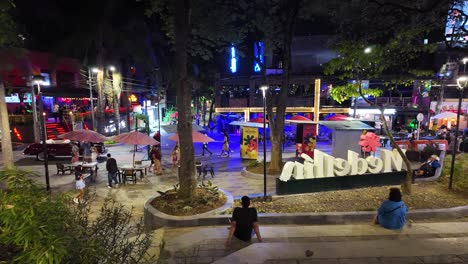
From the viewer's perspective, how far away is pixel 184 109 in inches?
343

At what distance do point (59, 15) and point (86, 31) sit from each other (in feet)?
14.1

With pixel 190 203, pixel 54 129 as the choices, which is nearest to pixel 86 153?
pixel 54 129

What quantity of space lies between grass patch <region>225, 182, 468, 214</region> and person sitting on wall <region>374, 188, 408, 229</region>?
4.36 feet

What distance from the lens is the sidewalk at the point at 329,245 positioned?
5367mm

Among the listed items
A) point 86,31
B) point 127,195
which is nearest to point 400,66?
point 127,195

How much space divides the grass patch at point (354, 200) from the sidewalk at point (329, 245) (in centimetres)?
109

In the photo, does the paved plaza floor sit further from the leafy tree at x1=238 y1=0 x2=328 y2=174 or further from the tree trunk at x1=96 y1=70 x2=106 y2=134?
the tree trunk at x1=96 y1=70 x2=106 y2=134

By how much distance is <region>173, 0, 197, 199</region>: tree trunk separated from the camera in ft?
28.1

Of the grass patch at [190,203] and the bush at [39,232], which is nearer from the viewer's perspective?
the bush at [39,232]

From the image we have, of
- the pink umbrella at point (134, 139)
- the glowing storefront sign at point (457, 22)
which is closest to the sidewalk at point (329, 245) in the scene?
the glowing storefront sign at point (457, 22)

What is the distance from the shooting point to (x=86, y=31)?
2461 cm

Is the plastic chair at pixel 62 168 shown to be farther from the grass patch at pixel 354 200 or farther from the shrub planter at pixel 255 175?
the grass patch at pixel 354 200

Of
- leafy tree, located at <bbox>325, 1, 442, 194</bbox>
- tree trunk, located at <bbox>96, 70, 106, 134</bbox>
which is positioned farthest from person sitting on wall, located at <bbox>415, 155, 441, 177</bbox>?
tree trunk, located at <bbox>96, 70, 106, 134</bbox>

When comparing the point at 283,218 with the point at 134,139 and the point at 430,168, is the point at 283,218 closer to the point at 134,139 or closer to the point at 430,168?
the point at 430,168
